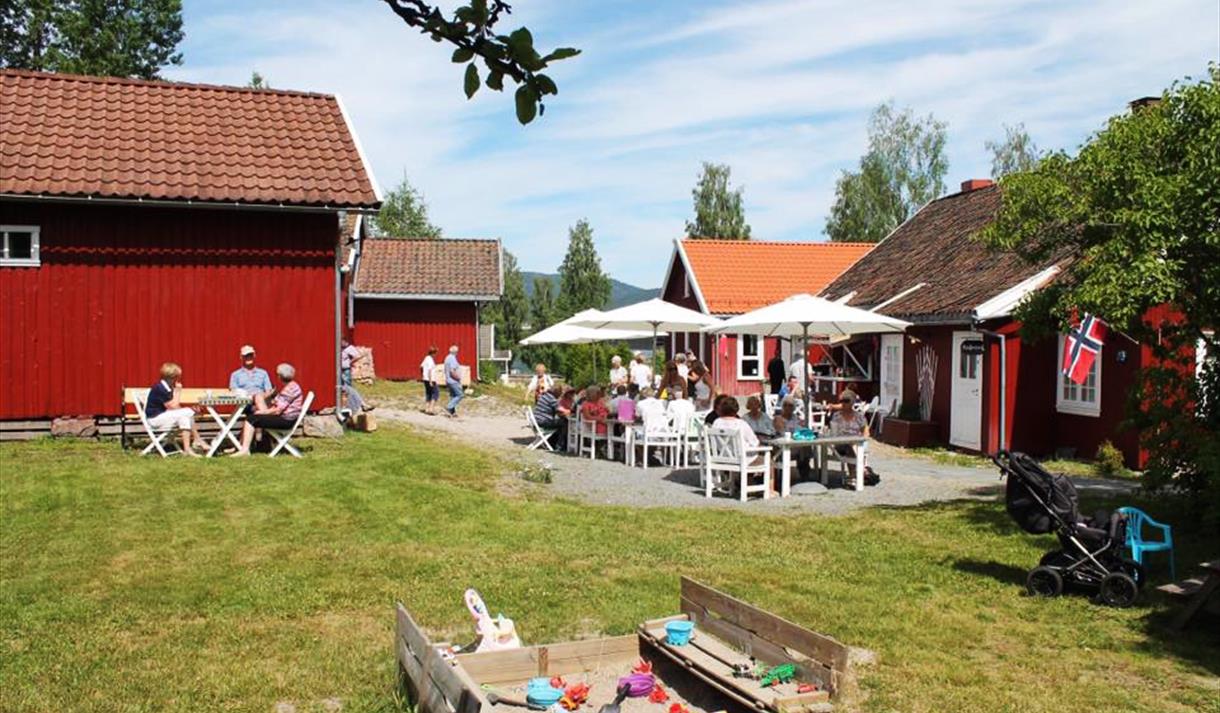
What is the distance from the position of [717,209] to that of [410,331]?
1187 inches

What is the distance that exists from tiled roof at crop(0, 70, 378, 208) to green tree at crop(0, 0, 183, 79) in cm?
2448

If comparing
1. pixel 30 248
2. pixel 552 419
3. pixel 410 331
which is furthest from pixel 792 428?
pixel 410 331

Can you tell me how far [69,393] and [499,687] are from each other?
37.1 ft

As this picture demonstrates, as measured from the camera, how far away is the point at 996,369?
1741cm

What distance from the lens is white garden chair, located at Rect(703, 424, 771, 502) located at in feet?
41.1

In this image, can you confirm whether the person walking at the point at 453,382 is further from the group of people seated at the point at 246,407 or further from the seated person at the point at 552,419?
the group of people seated at the point at 246,407

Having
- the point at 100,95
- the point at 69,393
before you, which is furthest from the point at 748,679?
the point at 100,95

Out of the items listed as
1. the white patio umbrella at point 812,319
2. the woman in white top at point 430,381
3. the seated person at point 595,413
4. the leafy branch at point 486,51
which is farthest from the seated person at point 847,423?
the leafy branch at point 486,51

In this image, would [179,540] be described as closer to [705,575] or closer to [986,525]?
[705,575]

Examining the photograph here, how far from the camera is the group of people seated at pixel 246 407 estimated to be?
1338 centimetres

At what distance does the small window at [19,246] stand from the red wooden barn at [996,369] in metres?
12.6

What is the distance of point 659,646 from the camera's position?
20.8 feet

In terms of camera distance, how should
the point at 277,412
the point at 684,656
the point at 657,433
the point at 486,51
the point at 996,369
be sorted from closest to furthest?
the point at 486,51, the point at 684,656, the point at 277,412, the point at 657,433, the point at 996,369

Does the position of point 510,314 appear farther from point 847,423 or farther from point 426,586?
point 426,586
